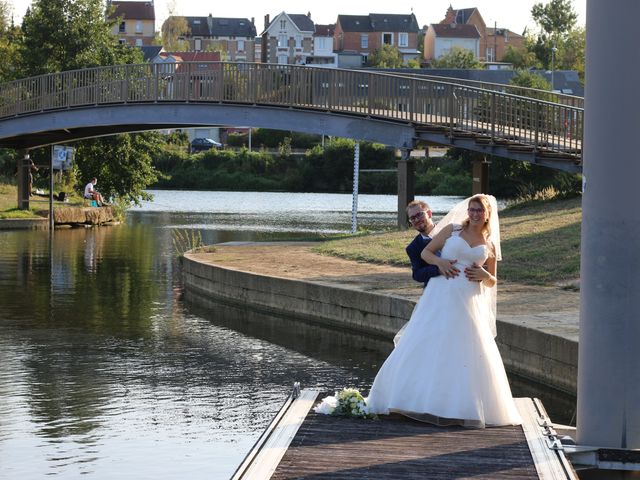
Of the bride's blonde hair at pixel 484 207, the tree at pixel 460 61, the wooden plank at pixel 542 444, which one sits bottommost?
the wooden plank at pixel 542 444

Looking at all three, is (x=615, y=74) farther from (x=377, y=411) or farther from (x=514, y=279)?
(x=514, y=279)

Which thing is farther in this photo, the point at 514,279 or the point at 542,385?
the point at 514,279

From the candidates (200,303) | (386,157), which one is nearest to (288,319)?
(200,303)

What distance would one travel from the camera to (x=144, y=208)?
59.6 m

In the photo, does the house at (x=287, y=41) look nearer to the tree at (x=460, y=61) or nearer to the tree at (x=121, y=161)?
the tree at (x=460, y=61)

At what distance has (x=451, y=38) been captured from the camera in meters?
164

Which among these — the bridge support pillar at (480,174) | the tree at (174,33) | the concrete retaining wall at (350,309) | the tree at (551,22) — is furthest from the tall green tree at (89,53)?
the tree at (174,33)

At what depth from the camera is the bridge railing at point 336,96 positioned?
2750 centimetres

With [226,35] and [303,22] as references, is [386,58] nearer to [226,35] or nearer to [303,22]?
[303,22]

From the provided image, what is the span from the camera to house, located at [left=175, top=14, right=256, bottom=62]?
19062 cm

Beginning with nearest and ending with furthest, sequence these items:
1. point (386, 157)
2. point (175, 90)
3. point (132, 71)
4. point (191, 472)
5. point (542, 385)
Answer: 1. point (191, 472)
2. point (542, 385)
3. point (175, 90)
4. point (132, 71)
5. point (386, 157)

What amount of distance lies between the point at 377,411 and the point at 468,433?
32.9 inches

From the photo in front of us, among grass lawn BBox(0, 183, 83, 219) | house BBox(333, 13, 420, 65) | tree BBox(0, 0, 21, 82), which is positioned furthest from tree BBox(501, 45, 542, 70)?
grass lawn BBox(0, 183, 83, 219)

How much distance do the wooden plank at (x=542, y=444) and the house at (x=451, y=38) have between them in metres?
155
